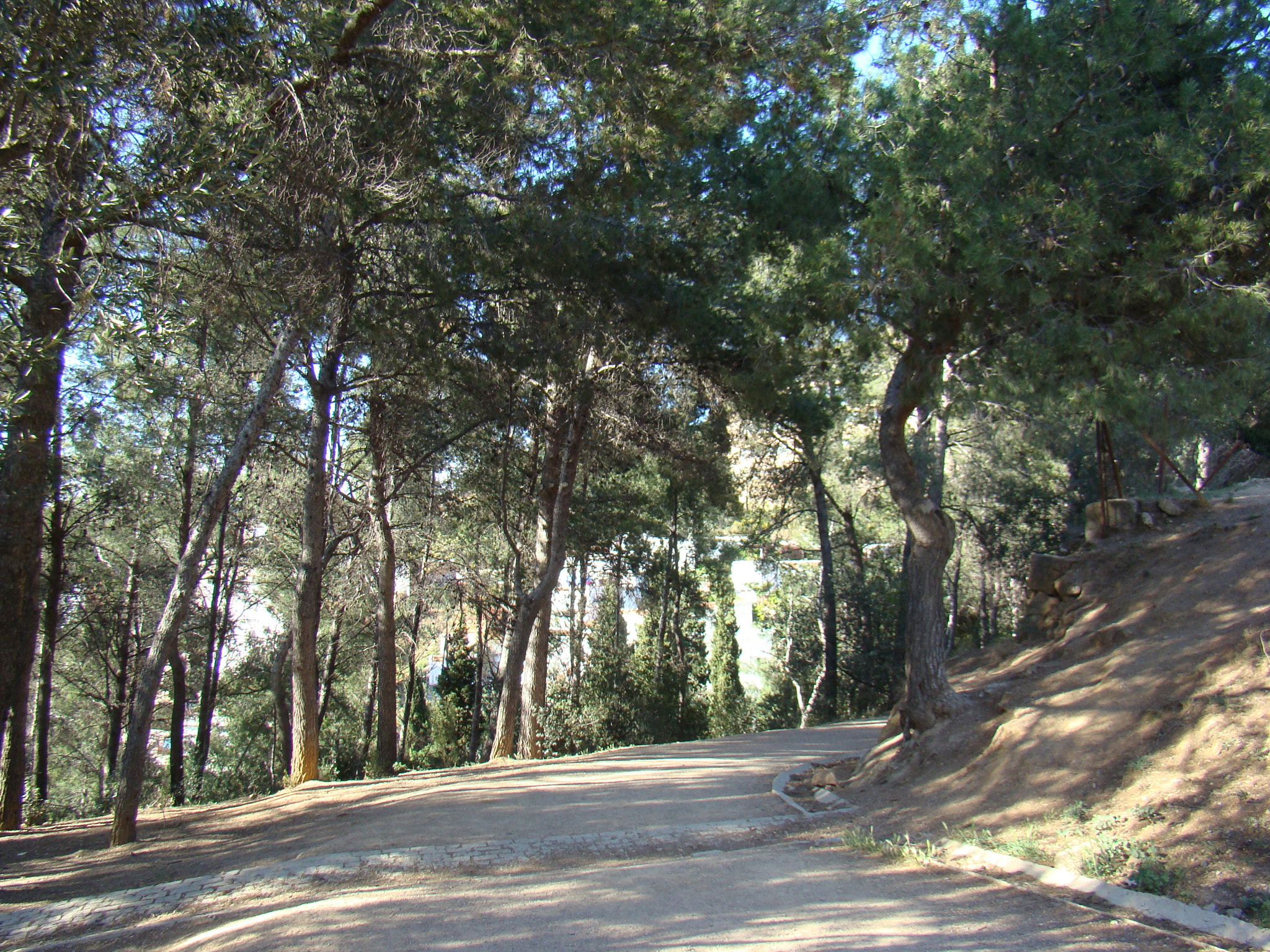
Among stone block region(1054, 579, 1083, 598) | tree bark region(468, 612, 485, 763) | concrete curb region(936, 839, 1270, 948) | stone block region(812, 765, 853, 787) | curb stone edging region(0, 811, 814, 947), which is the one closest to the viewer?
concrete curb region(936, 839, 1270, 948)

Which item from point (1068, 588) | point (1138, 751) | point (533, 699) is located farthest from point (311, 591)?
point (1068, 588)

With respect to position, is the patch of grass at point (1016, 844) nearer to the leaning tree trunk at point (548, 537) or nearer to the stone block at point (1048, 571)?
the stone block at point (1048, 571)

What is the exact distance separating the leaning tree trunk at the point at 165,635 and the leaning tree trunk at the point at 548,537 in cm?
479

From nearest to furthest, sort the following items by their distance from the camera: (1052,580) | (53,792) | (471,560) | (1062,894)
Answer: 1. (1062,894)
2. (1052,580)
3. (471,560)
4. (53,792)

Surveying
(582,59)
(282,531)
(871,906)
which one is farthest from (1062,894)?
(282,531)

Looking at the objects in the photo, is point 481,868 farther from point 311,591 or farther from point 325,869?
point 311,591

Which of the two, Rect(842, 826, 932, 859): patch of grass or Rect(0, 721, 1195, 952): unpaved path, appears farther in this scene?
Rect(842, 826, 932, 859): patch of grass

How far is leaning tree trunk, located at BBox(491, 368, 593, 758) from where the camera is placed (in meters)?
12.7

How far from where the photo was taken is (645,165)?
9930 mm

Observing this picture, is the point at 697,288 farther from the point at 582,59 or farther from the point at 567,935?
the point at 567,935

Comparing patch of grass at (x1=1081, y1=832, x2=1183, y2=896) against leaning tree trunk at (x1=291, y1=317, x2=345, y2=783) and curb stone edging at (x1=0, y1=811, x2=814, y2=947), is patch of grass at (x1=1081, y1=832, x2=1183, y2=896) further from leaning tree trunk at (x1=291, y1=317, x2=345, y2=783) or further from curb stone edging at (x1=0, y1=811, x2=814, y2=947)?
leaning tree trunk at (x1=291, y1=317, x2=345, y2=783)

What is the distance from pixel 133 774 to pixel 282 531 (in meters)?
12.2

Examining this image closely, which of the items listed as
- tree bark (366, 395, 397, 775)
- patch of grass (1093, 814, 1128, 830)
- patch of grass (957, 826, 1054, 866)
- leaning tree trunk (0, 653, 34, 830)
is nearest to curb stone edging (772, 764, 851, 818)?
patch of grass (957, 826, 1054, 866)

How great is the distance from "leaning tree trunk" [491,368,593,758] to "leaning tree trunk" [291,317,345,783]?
3026mm
